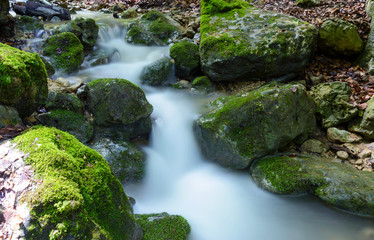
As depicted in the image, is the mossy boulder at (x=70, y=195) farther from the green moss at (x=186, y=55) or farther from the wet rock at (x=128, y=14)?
the wet rock at (x=128, y=14)

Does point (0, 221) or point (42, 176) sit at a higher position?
point (42, 176)

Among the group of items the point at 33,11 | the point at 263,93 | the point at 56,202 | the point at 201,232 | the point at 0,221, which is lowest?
the point at 201,232

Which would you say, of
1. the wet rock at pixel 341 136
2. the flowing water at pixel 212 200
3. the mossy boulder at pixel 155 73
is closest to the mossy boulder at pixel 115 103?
the flowing water at pixel 212 200

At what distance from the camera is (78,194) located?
6.32ft

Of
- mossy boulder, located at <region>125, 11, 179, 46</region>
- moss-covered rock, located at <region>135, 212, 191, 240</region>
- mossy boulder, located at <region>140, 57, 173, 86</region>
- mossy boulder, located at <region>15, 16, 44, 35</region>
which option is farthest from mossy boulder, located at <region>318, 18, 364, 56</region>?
mossy boulder, located at <region>15, 16, 44, 35</region>

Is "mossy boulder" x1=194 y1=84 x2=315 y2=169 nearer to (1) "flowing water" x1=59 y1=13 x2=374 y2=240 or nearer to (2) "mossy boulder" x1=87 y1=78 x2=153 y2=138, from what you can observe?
(1) "flowing water" x1=59 y1=13 x2=374 y2=240

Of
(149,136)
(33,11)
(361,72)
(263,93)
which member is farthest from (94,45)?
(361,72)

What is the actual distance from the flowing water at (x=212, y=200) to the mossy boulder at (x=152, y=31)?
3.57m

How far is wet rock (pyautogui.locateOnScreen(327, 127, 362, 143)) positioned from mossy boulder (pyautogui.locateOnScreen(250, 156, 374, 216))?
801 millimetres

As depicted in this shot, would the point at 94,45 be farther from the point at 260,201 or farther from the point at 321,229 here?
the point at 321,229

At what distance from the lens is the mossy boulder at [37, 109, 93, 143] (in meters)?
4.02

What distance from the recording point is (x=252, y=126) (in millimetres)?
4602

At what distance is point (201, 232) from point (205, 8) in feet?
22.4

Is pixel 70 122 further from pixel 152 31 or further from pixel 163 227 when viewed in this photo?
pixel 152 31
